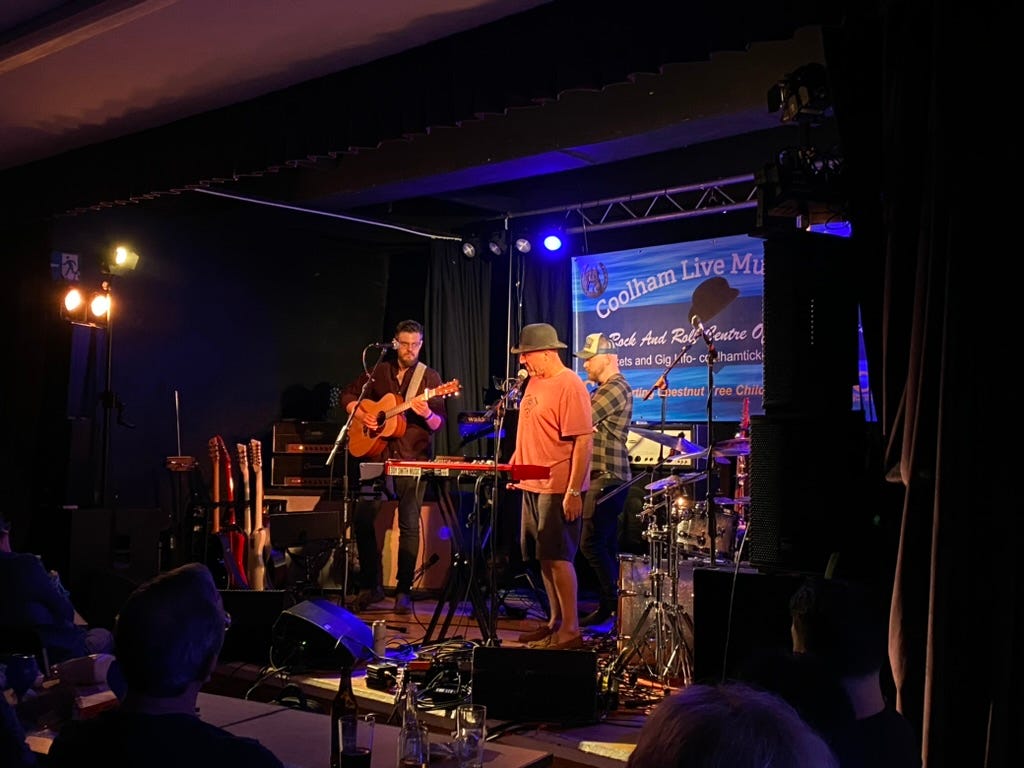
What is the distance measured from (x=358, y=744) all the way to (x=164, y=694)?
561 millimetres

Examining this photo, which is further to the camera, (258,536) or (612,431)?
(258,536)

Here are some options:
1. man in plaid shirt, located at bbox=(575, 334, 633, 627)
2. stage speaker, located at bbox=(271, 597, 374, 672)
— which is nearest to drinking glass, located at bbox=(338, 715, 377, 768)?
stage speaker, located at bbox=(271, 597, 374, 672)

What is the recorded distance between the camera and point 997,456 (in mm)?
3160

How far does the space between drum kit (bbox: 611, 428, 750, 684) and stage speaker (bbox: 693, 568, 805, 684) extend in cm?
136

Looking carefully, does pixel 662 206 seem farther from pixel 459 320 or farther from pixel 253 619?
pixel 253 619

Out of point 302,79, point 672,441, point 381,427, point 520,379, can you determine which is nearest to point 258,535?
point 381,427

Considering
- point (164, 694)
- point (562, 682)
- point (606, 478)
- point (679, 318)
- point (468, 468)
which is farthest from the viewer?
point (679, 318)

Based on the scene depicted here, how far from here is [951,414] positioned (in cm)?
321

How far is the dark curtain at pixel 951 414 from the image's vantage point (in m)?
3.15

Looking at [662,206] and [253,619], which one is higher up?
[662,206]

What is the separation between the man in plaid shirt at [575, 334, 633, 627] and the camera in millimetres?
7840

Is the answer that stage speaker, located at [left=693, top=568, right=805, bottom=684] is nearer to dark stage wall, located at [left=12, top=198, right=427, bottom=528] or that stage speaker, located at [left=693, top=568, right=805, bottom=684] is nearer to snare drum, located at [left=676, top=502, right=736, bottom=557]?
snare drum, located at [left=676, top=502, right=736, bottom=557]

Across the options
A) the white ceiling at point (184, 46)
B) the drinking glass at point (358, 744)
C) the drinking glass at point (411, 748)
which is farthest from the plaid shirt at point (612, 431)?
the drinking glass at point (411, 748)

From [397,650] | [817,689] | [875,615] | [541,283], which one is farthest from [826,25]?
[541,283]
